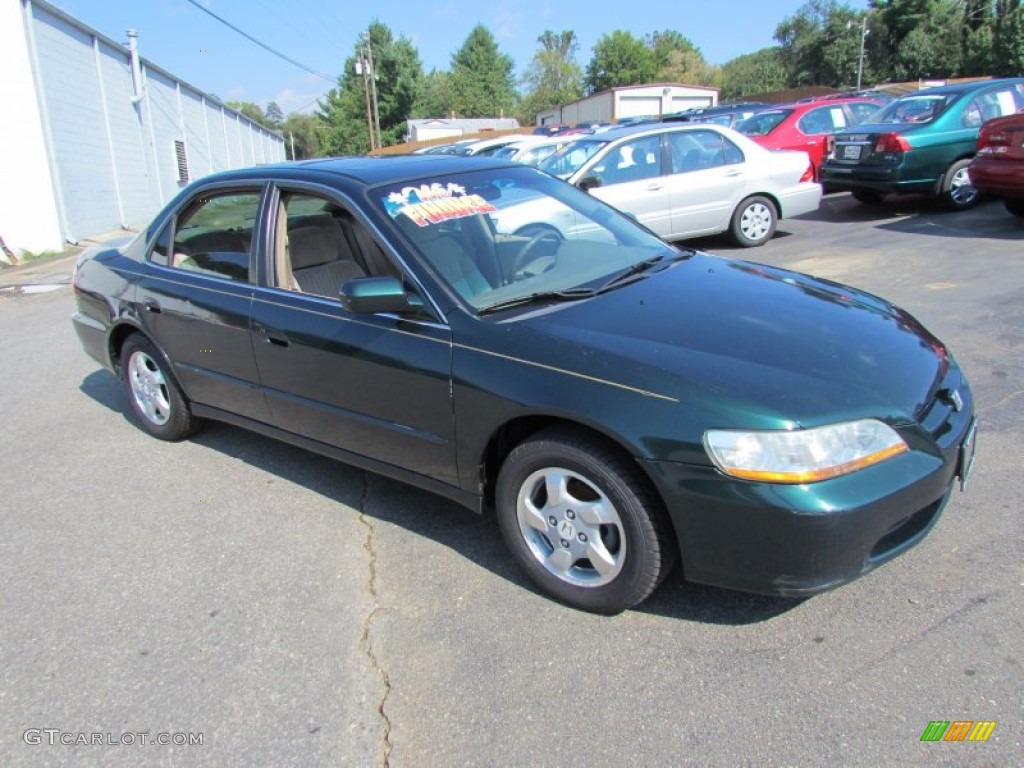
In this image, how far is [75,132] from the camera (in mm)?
15430

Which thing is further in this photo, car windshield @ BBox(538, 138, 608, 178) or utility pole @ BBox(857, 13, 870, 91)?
utility pole @ BBox(857, 13, 870, 91)

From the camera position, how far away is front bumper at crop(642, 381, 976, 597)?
2.27 m

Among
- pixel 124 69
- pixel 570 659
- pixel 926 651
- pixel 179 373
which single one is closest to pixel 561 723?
pixel 570 659

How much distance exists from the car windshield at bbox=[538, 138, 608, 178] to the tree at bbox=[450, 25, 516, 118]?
298ft

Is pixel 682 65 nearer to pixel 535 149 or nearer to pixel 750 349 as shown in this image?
pixel 535 149

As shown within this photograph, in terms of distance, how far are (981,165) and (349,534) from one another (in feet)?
28.8

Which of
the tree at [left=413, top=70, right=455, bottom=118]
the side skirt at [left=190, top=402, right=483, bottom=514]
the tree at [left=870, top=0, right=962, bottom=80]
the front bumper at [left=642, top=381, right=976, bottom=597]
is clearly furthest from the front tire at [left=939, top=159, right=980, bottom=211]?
the tree at [left=413, top=70, right=455, bottom=118]

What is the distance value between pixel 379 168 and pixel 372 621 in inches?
82.6

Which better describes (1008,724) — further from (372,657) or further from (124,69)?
(124,69)

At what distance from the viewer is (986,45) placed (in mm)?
50281

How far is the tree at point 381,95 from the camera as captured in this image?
6831 centimetres

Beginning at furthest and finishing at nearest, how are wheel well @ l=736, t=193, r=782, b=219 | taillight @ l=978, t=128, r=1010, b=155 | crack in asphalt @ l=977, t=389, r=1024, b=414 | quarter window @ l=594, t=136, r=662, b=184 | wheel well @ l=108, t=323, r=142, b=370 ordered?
wheel well @ l=736, t=193, r=782, b=219, quarter window @ l=594, t=136, r=662, b=184, taillight @ l=978, t=128, r=1010, b=155, wheel well @ l=108, t=323, r=142, b=370, crack in asphalt @ l=977, t=389, r=1024, b=414

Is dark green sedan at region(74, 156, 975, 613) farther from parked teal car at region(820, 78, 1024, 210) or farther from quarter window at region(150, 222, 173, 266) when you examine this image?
parked teal car at region(820, 78, 1024, 210)

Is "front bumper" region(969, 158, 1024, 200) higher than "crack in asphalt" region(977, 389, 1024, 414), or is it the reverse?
"front bumper" region(969, 158, 1024, 200)
